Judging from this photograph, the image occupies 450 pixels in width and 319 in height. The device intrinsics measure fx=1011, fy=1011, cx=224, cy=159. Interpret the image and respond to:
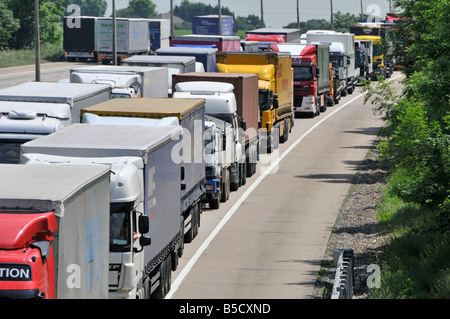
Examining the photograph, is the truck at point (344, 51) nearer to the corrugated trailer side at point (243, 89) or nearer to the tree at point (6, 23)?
the tree at point (6, 23)

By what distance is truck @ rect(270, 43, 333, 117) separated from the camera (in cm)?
5253

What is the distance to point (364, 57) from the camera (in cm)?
7919

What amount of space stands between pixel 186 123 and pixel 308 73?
31.3m

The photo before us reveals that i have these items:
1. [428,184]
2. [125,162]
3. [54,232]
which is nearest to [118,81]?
[428,184]

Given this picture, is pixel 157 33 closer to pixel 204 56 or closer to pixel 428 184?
pixel 204 56

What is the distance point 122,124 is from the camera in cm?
2036

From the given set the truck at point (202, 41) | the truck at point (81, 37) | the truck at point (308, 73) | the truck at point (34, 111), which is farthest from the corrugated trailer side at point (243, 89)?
the truck at point (81, 37)

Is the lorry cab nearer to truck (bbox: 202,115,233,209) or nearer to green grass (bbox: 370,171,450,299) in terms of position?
truck (bbox: 202,115,233,209)

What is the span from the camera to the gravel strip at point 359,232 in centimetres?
2045

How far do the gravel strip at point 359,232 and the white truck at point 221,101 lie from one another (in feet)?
11.9

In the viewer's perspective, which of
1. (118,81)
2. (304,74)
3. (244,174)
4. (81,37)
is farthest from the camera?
(81,37)

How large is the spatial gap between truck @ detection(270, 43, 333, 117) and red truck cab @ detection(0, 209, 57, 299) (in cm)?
4207
